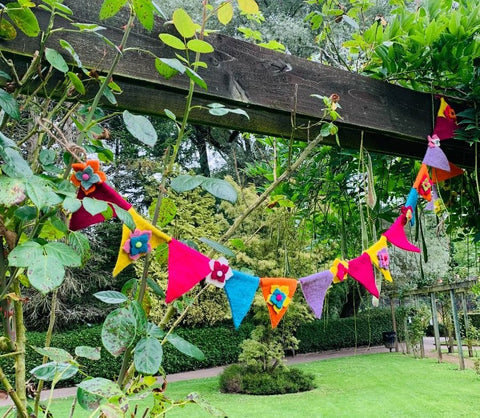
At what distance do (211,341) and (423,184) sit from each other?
345 inches

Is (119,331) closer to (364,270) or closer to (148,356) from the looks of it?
(148,356)

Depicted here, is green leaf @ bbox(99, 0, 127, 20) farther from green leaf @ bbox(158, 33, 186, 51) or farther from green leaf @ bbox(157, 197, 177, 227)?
green leaf @ bbox(157, 197, 177, 227)

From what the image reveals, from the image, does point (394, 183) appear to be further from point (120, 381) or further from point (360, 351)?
point (360, 351)

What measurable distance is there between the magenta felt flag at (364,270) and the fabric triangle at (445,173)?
1.54ft

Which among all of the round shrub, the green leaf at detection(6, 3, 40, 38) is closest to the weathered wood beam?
the green leaf at detection(6, 3, 40, 38)

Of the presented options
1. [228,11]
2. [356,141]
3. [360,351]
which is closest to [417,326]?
[360,351]

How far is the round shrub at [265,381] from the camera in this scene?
694 centimetres

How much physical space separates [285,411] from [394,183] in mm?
4373

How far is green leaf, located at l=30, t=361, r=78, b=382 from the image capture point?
0.60m

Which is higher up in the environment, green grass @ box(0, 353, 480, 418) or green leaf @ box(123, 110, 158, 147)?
green leaf @ box(123, 110, 158, 147)

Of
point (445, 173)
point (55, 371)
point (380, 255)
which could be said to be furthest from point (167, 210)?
point (445, 173)

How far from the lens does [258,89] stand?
1.11 meters

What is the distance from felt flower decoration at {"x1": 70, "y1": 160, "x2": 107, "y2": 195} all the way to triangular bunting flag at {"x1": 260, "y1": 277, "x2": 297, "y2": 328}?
51cm

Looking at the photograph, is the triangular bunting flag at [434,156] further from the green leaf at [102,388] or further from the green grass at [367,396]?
the green grass at [367,396]
